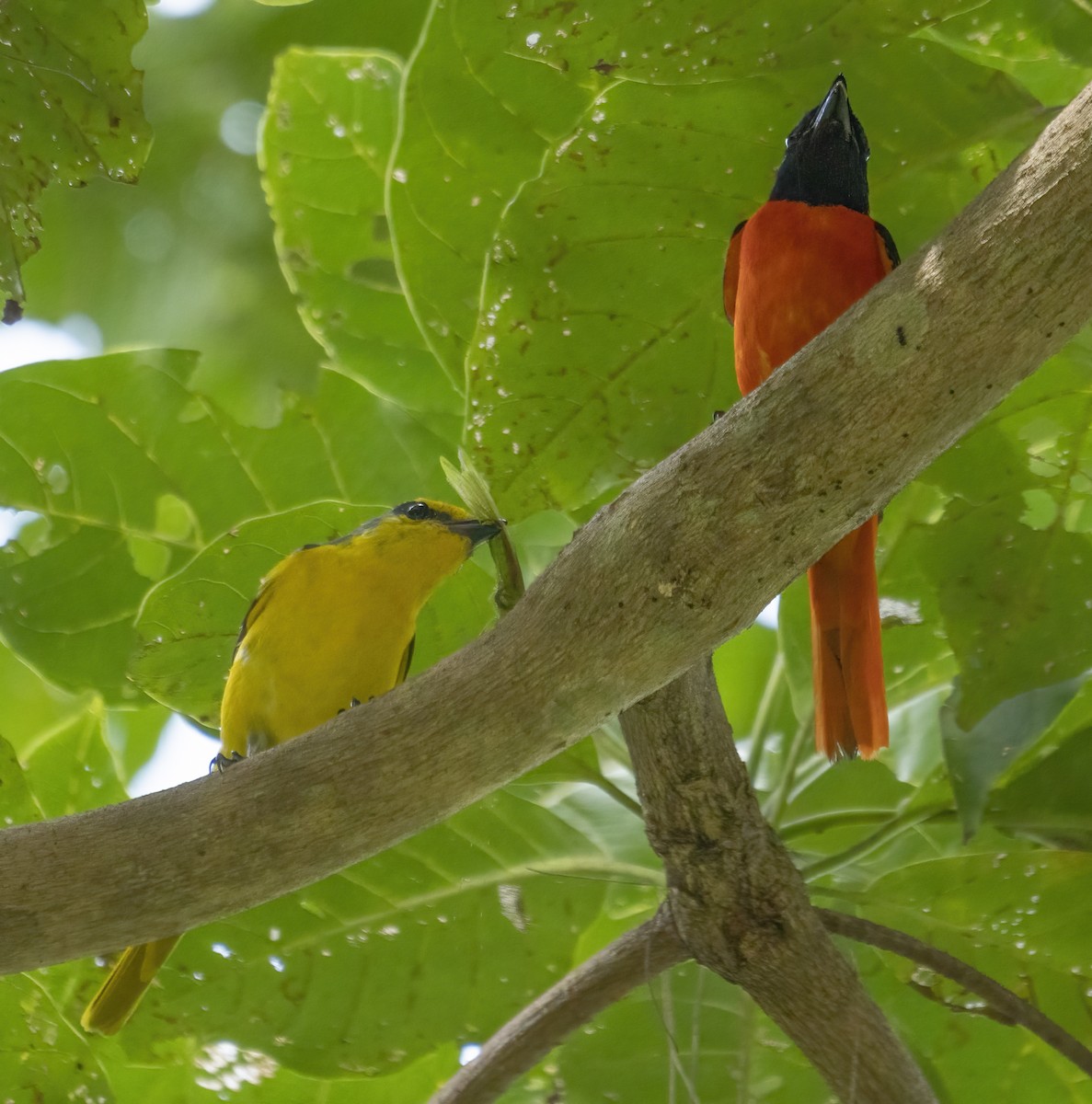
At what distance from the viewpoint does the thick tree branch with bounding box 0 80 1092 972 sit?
1060 mm

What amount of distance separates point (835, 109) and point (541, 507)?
608 mm

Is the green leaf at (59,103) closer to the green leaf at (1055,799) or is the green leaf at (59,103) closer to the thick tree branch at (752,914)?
the thick tree branch at (752,914)

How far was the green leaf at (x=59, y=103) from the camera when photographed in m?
1.57

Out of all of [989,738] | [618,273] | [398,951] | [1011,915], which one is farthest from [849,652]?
[398,951]

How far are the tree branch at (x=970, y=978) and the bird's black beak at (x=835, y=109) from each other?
0.97 m

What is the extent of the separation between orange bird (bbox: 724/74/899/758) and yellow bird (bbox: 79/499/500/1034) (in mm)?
528

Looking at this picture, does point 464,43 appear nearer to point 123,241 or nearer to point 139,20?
point 139,20

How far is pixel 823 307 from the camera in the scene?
1.74 m

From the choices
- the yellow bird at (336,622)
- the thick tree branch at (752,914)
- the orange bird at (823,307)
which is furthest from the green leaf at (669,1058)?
the yellow bird at (336,622)

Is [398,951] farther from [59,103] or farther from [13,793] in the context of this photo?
[59,103]

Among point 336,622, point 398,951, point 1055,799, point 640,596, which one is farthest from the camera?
point 336,622

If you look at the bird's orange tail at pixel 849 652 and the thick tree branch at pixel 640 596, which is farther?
the bird's orange tail at pixel 849 652

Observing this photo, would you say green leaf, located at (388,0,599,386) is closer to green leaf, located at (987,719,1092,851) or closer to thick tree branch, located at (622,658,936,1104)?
thick tree branch, located at (622,658,936,1104)

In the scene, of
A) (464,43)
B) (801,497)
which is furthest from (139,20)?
(801,497)
